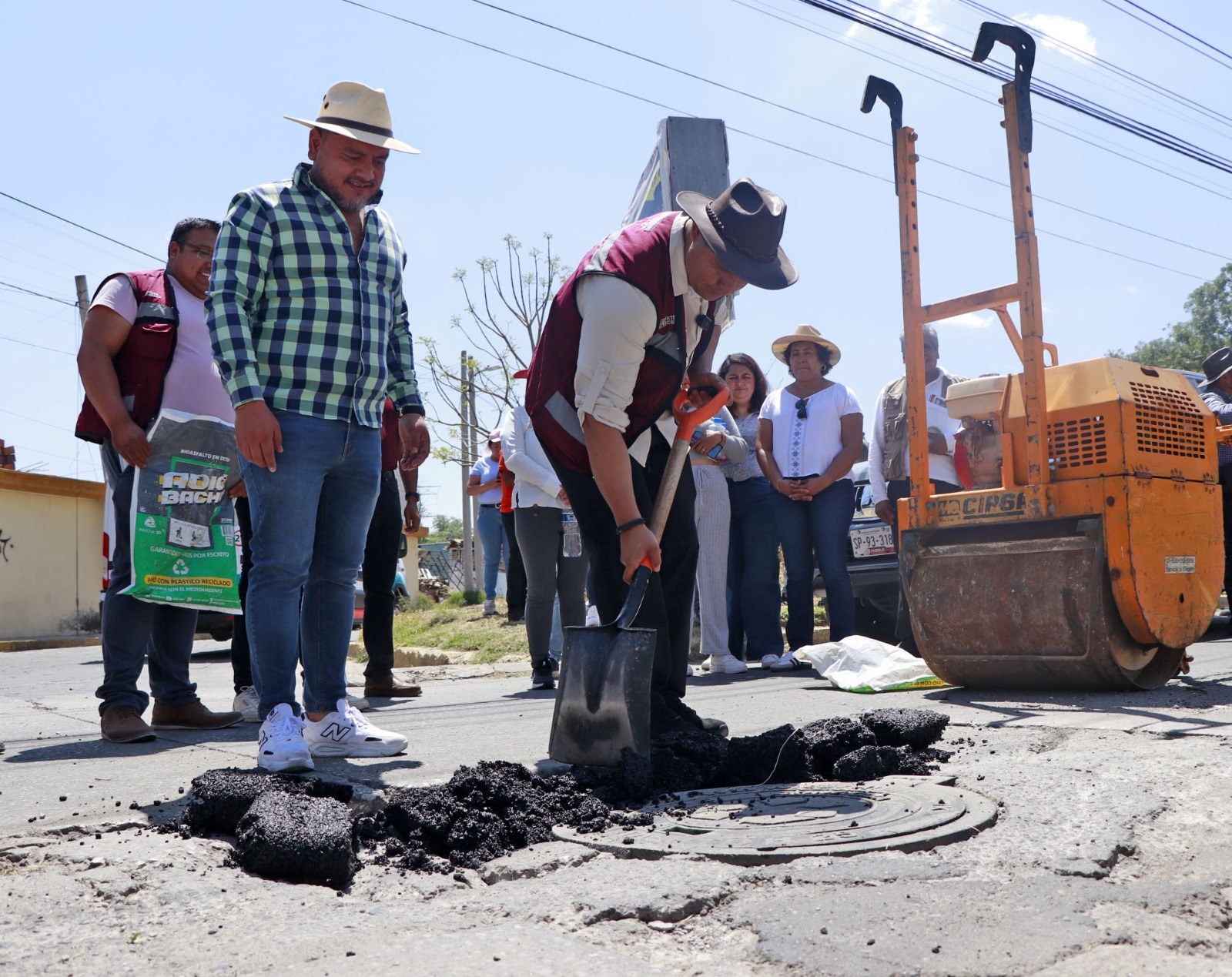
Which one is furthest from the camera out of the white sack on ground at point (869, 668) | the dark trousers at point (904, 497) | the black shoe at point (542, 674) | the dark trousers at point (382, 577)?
the dark trousers at point (904, 497)

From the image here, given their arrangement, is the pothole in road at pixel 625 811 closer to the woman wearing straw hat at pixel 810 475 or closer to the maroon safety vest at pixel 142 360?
the maroon safety vest at pixel 142 360

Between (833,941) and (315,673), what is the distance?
87.7 inches

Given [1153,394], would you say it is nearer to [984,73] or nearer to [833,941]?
[833,941]

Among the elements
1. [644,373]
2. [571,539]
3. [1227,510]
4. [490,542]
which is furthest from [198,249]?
[490,542]

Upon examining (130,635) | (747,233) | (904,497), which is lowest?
(130,635)

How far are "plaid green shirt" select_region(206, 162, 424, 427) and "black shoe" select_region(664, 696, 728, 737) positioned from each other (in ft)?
4.28

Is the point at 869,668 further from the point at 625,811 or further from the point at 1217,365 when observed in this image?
the point at 1217,365

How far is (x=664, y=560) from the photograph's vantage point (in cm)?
367

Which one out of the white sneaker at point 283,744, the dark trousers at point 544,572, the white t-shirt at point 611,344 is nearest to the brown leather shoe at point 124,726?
the white sneaker at point 283,744

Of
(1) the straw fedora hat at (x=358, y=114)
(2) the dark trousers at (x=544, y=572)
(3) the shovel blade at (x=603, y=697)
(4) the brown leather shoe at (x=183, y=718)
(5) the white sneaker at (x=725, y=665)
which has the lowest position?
(5) the white sneaker at (x=725, y=665)

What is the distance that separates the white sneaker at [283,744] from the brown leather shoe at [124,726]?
0.89 m

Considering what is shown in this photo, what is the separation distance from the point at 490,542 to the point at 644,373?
9.23 m

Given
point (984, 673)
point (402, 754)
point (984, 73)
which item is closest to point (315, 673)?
point (402, 754)

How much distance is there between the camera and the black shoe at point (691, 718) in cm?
358
